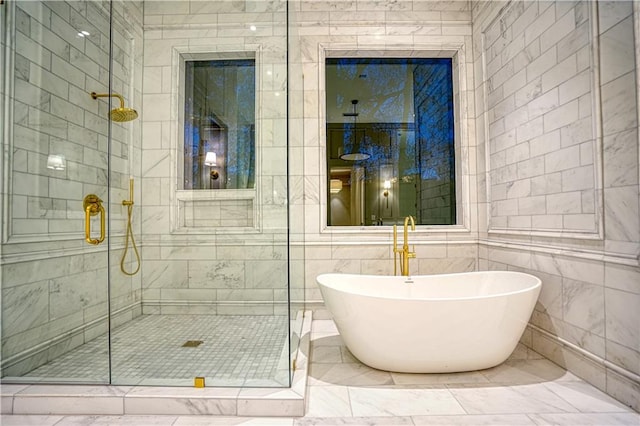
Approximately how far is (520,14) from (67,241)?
3.60 meters

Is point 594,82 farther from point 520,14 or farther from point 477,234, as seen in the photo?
point 477,234

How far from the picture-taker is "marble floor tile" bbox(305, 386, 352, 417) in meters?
1.55

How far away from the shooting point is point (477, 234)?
2982 mm

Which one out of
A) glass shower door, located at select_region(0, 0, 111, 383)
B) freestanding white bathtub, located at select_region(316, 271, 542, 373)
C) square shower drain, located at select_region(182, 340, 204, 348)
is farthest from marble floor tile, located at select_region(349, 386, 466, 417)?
glass shower door, located at select_region(0, 0, 111, 383)

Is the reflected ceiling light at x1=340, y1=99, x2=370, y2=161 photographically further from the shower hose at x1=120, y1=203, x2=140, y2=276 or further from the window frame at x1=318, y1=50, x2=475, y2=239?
the shower hose at x1=120, y1=203, x2=140, y2=276

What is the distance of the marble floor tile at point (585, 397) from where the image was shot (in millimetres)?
1560

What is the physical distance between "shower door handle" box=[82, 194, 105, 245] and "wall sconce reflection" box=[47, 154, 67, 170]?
25 cm

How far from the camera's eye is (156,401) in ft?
5.07

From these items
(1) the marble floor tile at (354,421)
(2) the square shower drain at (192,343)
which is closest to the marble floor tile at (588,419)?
(1) the marble floor tile at (354,421)

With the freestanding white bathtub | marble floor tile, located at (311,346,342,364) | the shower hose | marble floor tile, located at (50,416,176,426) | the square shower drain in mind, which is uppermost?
the shower hose

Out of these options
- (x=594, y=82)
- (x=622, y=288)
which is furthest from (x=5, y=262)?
(x=594, y=82)

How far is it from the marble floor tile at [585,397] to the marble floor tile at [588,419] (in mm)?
37

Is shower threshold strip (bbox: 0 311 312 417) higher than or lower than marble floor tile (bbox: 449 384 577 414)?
higher

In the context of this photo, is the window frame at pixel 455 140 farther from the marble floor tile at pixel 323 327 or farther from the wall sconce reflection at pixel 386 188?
the marble floor tile at pixel 323 327
